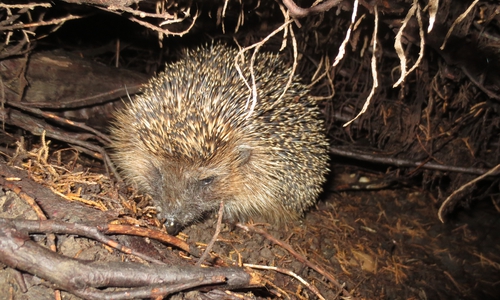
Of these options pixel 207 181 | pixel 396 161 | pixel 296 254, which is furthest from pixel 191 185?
pixel 396 161

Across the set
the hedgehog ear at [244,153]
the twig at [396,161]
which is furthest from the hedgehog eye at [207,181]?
the twig at [396,161]

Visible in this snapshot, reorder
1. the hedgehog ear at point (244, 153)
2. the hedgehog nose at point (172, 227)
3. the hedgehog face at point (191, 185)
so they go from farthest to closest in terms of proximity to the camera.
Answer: the hedgehog ear at point (244, 153) → the hedgehog face at point (191, 185) → the hedgehog nose at point (172, 227)

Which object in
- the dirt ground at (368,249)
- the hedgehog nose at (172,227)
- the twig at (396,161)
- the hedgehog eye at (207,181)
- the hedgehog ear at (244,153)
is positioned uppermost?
the hedgehog ear at (244,153)

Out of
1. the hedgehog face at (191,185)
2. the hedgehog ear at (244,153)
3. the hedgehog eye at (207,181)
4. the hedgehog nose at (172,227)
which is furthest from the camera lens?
the hedgehog ear at (244,153)

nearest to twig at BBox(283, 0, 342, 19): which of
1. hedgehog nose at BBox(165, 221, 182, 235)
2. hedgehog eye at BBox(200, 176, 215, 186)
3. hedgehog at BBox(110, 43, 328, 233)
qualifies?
hedgehog at BBox(110, 43, 328, 233)

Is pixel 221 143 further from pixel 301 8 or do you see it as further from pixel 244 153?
pixel 301 8

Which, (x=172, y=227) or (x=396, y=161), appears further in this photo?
(x=396, y=161)

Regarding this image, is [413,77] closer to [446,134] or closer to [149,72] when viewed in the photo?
[446,134]

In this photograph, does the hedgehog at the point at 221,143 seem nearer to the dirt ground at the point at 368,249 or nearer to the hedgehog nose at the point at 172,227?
the hedgehog nose at the point at 172,227
